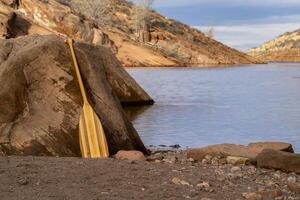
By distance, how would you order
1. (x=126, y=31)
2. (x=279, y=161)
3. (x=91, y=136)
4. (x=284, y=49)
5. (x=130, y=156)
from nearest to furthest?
(x=279, y=161) < (x=130, y=156) < (x=91, y=136) < (x=126, y=31) < (x=284, y=49)

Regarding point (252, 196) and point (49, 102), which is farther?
point (49, 102)

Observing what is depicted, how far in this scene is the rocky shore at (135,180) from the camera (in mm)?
6180

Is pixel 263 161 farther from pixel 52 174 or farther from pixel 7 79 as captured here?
pixel 7 79

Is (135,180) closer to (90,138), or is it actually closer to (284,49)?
(90,138)

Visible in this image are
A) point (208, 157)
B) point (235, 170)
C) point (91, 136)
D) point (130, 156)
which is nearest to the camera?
point (235, 170)

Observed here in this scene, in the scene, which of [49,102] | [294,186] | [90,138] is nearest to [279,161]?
[294,186]

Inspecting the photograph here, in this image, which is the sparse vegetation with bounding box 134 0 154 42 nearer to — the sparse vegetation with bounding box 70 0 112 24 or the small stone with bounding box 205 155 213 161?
the sparse vegetation with bounding box 70 0 112 24

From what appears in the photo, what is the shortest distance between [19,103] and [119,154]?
1.99 meters

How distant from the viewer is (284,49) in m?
160

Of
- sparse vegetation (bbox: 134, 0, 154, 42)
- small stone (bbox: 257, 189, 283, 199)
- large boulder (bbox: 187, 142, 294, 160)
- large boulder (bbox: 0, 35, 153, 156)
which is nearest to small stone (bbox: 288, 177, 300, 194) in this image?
small stone (bbox: 257, 189, 283, 199)

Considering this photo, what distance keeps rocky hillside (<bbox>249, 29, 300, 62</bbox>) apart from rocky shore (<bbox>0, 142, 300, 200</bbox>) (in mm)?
141501

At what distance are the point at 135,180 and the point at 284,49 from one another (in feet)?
517

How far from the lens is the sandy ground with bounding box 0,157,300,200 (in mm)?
6148

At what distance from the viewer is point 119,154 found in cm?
919
